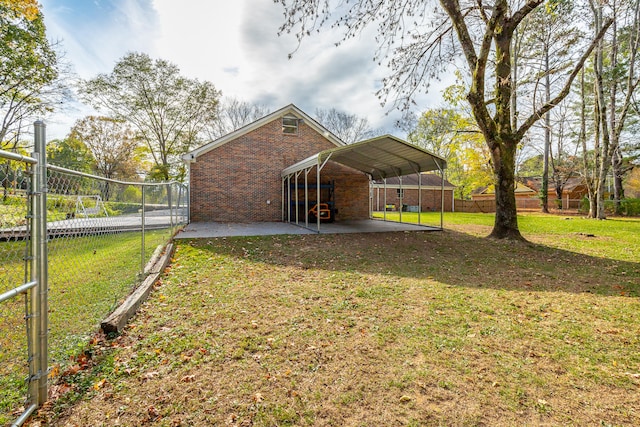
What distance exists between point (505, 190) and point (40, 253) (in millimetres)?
10438

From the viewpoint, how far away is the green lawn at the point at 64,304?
2.43 m

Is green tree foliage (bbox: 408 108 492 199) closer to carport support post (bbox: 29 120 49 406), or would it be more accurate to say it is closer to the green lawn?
the green lawn

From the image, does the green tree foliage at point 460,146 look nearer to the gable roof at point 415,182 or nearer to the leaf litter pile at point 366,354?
the gable roof at point 415,182

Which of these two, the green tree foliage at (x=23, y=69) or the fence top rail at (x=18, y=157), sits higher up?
the green tree foliage at (x=23, y=69)

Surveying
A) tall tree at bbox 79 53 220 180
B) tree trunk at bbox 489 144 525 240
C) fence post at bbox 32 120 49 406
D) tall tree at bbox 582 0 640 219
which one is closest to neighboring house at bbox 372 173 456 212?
tall tree at bbox 582 0 640 219

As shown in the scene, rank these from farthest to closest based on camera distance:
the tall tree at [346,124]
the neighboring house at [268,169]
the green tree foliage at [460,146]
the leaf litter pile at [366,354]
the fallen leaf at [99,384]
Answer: the tall tree at [346,124] < the green tree foliage at [460,146] < the neighboring house at [268,169] < the fallen leaf at [99,384] < the leaf litter pile at [366,354]

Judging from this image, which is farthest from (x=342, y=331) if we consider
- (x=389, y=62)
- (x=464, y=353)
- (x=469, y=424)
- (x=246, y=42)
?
(x=246, y=42)

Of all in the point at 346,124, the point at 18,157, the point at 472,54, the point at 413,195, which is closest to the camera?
the point at 18,157

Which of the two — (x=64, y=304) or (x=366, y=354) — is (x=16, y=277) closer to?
(x=64, y=304)

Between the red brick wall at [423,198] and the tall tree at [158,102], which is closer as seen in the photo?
the tall tree at [158,102]

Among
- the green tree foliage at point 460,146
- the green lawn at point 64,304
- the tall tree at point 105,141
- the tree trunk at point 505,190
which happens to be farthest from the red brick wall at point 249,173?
the tall tree at point 105,141

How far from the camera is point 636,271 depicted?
19.5 ft

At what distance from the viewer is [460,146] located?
23891 mm

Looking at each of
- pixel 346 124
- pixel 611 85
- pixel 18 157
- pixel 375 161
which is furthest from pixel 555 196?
pixel 18 157
